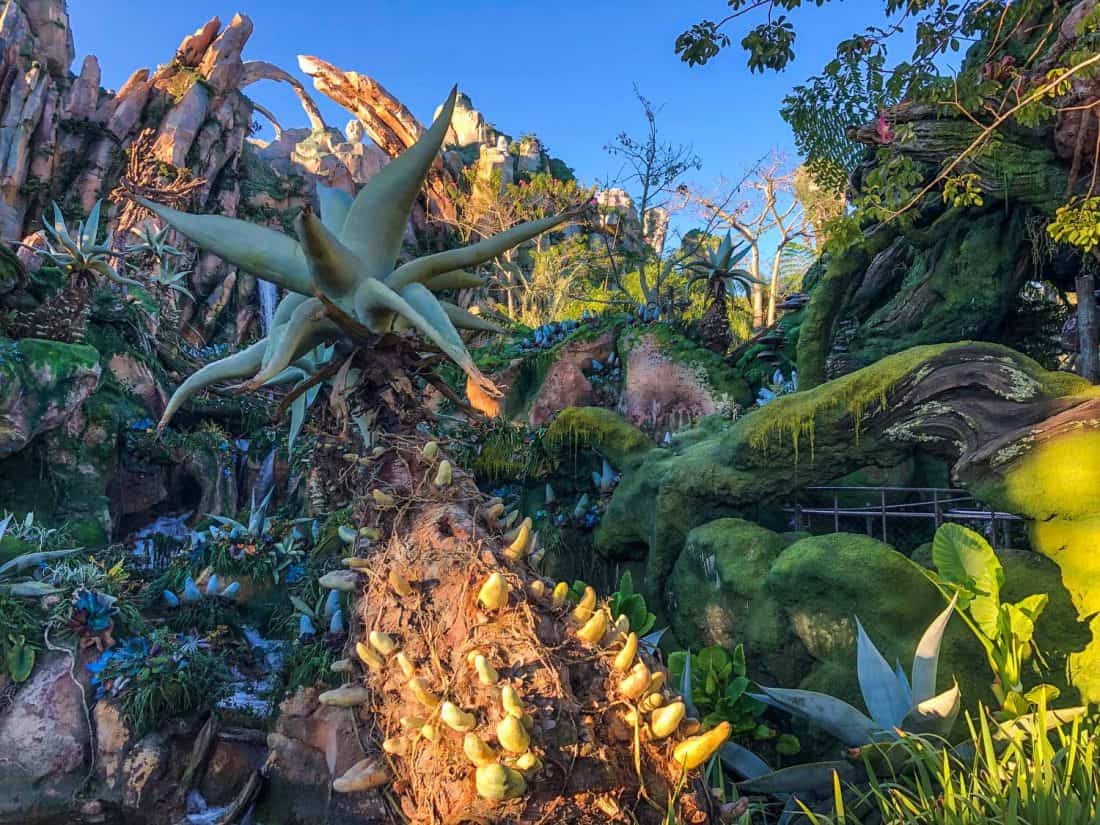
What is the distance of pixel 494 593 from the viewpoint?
1.56m

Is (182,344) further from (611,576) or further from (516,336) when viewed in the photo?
(611,576)

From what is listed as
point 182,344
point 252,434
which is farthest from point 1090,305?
point 182,344

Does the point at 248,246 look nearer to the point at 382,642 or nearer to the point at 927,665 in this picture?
the point at 382,642

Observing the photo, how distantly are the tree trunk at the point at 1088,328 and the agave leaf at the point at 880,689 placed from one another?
6.11 meters

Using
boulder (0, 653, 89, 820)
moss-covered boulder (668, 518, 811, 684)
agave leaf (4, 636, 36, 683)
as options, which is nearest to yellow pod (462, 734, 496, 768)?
moss-covered boulder (668, 518, 811, 684)

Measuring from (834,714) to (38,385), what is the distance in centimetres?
894

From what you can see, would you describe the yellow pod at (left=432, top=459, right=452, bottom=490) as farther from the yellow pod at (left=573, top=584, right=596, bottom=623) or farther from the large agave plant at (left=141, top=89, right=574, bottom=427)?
the yellow pod at (left=573, top=584, right=596, bottom=623)

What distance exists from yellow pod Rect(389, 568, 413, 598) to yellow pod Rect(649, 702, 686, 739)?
693 millimetres

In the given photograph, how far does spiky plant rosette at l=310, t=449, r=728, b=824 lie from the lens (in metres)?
1.41

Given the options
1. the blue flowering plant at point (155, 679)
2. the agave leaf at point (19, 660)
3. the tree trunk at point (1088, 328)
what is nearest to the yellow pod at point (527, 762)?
the blue flowering plant at point (155, 679)

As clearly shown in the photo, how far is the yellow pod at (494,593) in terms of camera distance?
1556 millimetres

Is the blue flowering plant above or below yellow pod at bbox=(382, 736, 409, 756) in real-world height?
below

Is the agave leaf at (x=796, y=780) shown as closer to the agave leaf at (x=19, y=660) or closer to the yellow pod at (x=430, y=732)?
the yellow pod at (x=430, y=732)

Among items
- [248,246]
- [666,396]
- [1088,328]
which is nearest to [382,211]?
[248,246]
